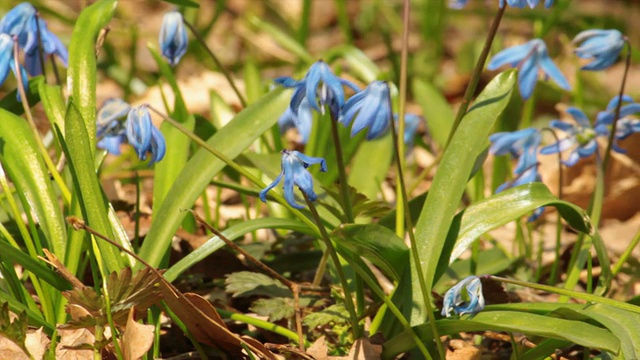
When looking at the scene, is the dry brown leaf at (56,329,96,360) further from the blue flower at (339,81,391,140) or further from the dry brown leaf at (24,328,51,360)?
the blue flower at (339,81,391,140)

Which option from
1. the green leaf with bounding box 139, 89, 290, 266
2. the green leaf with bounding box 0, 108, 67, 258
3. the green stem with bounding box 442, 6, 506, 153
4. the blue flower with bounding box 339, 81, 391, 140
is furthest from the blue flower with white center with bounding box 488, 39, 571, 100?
the green leaf with bounding box 0, 108, 67, 258

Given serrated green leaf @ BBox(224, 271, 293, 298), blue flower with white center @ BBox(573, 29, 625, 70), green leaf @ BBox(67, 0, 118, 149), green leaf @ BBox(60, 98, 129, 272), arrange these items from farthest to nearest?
blue flower with white center @ BBox(573, 29, 625, 70) → green leaf @ BBox(67, 0, 118, 149) → serrated green leaf @ BBox(224, 271, 293, 298) → green leaf @ BBox(60, 98, 129, 272)

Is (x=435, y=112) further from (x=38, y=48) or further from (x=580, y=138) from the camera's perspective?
(x=38, y=48)

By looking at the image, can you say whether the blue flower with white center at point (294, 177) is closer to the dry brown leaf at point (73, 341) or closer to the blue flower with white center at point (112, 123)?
the dry brown leaf at point (73, 341)

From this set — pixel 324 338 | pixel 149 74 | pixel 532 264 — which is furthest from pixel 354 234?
pixel 149 74

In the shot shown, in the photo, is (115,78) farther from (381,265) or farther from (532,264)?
(381,265)
